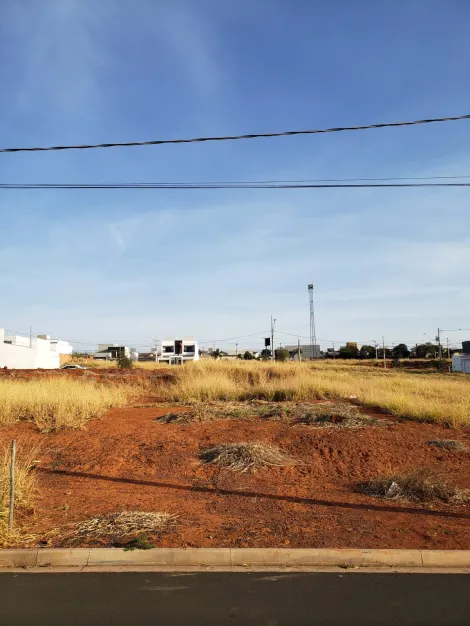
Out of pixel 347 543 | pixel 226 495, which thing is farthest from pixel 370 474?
pixel 347 543

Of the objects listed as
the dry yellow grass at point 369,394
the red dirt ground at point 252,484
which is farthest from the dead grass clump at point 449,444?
the dry yellow grass at point 369,394

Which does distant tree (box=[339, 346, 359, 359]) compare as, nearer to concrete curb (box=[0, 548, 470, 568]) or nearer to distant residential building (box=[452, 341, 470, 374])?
distant residential building (box=[452, 341, 470, 374])

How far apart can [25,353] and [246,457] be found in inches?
2208

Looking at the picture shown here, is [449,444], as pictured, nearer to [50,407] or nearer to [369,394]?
[369,394]

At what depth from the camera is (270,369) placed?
104ft

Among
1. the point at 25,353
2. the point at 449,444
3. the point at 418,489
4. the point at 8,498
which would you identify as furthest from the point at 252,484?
the point at 25,353

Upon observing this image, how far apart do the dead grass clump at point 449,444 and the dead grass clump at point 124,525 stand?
6696mm

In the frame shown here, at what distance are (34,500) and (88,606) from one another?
3.67 metres

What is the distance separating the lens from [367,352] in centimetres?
11300

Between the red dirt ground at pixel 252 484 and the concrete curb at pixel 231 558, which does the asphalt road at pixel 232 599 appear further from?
the red dirt ground at pixel 252 484

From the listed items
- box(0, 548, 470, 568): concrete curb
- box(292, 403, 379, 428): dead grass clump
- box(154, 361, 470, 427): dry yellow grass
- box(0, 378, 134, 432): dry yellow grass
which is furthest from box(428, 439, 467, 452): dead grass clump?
box(0, 378, 134, 432): dry yellow grass

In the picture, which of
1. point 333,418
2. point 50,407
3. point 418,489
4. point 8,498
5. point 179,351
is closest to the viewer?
point 8,498

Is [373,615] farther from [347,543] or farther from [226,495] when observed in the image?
[226,495]

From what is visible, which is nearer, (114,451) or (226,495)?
(226,495)
